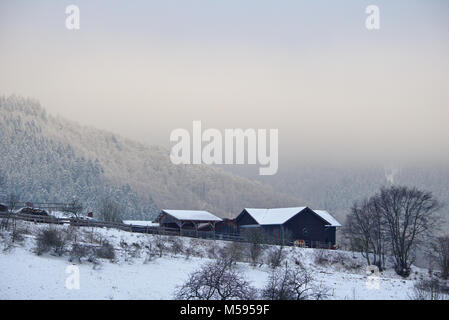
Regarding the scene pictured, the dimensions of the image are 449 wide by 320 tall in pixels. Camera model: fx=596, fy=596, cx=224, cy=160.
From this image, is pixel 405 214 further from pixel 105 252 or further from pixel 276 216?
pixel 105 252

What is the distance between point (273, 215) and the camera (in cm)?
7400

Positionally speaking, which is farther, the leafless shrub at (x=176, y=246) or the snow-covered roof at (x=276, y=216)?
the snow-covered roof at (x=276, y=216)

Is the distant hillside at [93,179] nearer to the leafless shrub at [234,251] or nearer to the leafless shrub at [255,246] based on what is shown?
the leafless shrub at [255,246]

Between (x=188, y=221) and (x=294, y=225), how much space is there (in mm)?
13145

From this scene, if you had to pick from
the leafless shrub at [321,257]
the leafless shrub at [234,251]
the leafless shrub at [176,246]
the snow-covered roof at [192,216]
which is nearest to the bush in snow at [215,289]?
the leafless shrub at [234,251]

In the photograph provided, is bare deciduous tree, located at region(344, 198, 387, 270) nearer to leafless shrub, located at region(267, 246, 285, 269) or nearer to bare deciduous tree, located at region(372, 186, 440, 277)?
bare deciduous tree, located at region(372, 186, 440, 277)

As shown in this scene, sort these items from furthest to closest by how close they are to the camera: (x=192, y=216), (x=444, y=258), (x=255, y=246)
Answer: (x=192, y=216)
(x=444, y=258)
(x=255, y=246)

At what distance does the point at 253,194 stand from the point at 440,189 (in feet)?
A: 183

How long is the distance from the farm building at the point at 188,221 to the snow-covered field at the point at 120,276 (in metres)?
16.0

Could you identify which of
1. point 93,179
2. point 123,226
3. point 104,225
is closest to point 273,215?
point 123,226

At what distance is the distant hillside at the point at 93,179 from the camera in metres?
124

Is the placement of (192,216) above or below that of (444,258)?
above
